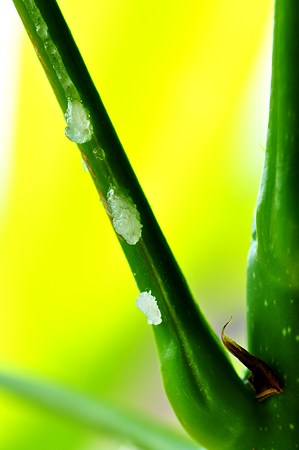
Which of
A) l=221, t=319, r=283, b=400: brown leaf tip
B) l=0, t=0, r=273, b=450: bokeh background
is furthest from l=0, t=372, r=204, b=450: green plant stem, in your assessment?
l=0, t=0, r=273, b=450: bokeh background

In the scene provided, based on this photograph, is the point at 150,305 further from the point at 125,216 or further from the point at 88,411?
the point at 88,411

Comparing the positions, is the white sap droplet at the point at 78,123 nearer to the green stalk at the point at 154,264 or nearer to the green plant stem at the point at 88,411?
the green stalk at the point at 154,264

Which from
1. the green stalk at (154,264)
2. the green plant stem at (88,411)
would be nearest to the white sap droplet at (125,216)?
the green stalk at (154,264)

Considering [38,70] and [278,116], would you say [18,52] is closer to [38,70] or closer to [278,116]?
[38,70]

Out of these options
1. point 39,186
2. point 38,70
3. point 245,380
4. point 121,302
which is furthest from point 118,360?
point 245,380

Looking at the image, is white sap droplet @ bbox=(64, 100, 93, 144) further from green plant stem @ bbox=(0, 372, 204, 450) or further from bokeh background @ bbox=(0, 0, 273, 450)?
bokeh background @ bbox=(0, 0, 273, 450)
